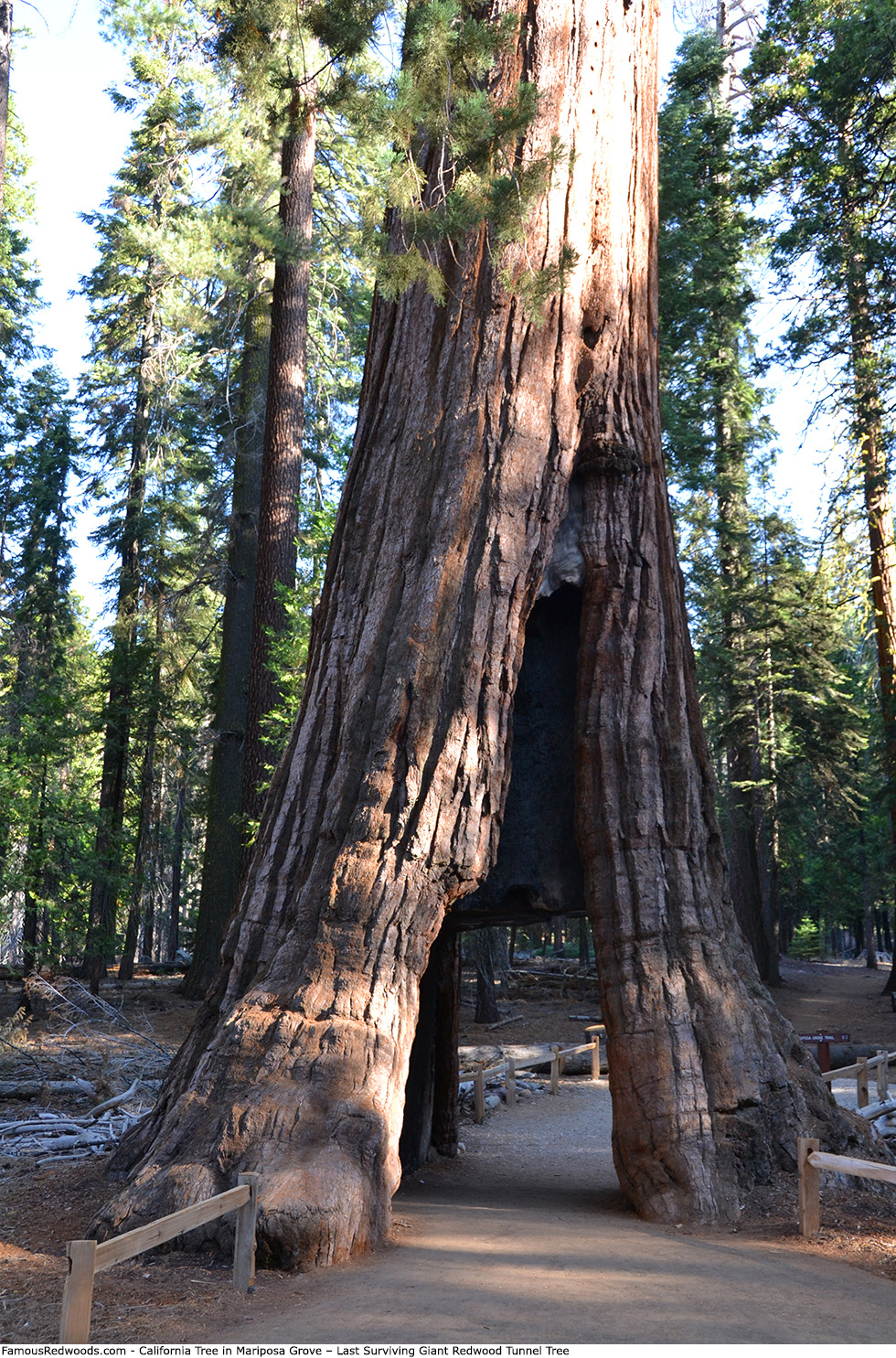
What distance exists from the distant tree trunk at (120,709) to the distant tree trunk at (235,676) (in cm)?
175

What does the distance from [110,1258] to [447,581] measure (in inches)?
165

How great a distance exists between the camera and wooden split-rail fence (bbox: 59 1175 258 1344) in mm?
3336

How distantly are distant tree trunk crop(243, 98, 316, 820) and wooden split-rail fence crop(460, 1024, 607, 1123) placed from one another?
14.9 ft

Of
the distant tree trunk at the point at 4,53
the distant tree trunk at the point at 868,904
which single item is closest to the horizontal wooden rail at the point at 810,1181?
the distant tree trunk at the point at 4,53

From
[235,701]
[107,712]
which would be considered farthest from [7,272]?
[235,701]

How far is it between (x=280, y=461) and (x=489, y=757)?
8450 mm

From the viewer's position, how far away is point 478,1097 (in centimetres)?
1267

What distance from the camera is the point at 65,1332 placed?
335cm

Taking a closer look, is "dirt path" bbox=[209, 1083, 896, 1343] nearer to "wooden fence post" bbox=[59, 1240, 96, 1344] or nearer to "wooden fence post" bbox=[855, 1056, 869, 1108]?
"wooden fence post" bbox=[59, 1240, 96, 1344]

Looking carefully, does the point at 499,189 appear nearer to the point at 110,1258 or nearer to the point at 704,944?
the point at 704,944

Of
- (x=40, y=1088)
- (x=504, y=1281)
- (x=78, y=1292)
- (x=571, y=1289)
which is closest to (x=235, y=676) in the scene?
(x=40, y=1088)

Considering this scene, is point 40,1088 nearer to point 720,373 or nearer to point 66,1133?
point 66,1133

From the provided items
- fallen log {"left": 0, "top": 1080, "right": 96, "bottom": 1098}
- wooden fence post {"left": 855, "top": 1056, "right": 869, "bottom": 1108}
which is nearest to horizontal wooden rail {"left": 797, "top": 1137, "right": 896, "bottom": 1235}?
fallen log {"left": 0, "top": 1080, "right": 96, "bottom": 1098}

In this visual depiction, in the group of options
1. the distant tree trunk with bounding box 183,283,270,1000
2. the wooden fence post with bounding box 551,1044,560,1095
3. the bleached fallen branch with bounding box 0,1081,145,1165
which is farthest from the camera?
the distant tree trunk with bounding box 183,283,270,1000
